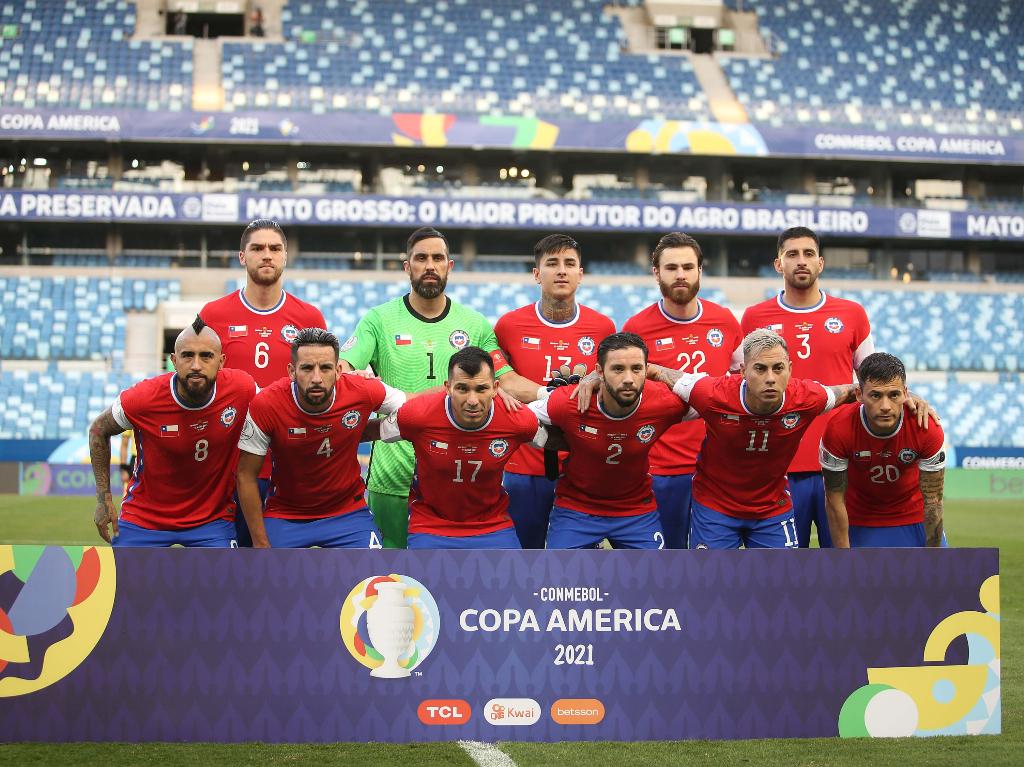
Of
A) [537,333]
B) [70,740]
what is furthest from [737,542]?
[70,740]

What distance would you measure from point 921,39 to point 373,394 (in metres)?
27.5

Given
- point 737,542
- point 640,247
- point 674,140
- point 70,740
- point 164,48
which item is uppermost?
point 164,48

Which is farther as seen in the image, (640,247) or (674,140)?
(640,247)

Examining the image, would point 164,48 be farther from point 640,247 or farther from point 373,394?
point 373,394

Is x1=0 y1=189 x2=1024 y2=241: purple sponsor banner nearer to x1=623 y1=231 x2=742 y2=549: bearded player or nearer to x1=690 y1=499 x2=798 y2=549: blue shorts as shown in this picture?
x1=623 y1=231 x2=742 y2=549: bearded player

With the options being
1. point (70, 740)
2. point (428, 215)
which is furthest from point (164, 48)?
point (70, 740)

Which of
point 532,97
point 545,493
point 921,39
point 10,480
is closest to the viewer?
point 545,493

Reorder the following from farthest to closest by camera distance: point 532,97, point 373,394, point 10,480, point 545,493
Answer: point 532,97 → point 10,480 → point 545,493 → point 373,394

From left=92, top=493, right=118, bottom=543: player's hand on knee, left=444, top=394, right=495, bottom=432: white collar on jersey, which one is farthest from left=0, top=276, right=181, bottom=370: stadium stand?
left=444, top=394, right=495, bottom=432: white collar on jersey

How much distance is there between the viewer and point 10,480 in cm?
1934

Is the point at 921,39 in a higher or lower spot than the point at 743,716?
higher

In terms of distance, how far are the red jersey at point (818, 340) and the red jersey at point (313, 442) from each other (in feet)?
7.19

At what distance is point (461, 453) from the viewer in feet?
16.9

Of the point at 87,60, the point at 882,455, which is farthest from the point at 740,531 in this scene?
the point at 87,60
